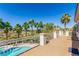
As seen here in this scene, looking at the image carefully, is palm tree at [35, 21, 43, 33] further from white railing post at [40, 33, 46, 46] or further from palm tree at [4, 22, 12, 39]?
palm tree at [4, 22, 12, 39]

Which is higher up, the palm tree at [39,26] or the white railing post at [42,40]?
the palm tree at [39,26]

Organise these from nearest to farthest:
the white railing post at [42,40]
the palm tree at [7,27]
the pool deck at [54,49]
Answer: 1. the pool deck at [54,49]
2. the palm tree at [7,27]
3. the white railing post at [42,40]

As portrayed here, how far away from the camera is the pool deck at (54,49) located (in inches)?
232

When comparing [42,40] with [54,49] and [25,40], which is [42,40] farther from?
[54,49]

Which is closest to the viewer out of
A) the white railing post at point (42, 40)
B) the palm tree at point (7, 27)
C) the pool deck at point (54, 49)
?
the pool deck at point (54, 49)

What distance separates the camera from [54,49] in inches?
240

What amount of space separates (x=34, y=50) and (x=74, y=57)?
119 cm

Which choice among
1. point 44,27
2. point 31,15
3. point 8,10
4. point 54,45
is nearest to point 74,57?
point 54,45

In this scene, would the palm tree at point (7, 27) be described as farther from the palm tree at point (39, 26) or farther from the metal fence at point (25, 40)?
the palm tree at point (39, 26)

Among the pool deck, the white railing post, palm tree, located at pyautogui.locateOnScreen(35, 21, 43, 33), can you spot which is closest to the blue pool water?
the pool deck

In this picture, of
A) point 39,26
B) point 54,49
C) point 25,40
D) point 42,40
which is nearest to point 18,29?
point 25,40

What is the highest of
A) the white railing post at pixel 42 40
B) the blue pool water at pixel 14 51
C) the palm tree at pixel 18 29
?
the palm tree at pixel 18 29

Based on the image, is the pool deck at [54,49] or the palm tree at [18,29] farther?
the palm tree at [18,29]

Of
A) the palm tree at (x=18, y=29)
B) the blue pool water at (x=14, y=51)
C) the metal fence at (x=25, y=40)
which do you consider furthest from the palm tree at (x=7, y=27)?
the blue pool water at (x=14, y=51)
